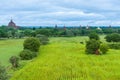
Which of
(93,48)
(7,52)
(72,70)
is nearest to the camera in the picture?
(72,70)

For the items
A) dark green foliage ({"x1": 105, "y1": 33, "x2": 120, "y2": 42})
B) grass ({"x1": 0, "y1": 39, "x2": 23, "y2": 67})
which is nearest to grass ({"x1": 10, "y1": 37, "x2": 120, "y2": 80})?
grass ({"x1": 0, "y1": 39, "x2": 23, "y2": 67})

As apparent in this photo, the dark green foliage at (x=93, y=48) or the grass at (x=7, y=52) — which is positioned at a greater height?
the dark green foliage at (x=93, y=48)

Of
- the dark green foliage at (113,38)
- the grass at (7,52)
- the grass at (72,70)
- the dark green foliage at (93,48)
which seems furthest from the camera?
the dark green foliage at (113,38)

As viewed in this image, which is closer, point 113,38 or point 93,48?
point 93,48

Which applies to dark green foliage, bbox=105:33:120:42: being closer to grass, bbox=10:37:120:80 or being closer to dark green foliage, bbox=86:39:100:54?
dark green foliage, bbox=86:39:100:54

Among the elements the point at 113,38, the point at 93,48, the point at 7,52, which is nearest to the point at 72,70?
the point at 93,48

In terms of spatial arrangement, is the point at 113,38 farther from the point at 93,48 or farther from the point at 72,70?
the point at 72,70

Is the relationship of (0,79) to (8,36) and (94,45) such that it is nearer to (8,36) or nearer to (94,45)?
(94,45)

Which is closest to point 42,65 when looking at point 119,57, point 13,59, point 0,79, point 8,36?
point 13,59

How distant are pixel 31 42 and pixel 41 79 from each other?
3729cm

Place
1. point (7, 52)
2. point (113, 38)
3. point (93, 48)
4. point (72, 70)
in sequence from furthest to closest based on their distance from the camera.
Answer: point (113, 38) < point (7, 52) < point (93, 48) < point (72, 70)

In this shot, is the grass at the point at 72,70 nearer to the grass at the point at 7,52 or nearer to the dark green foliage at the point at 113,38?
the grass at the point at 7,52

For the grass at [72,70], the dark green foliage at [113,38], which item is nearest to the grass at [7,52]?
the grass at [72,70]

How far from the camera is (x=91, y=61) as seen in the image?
60938mm
